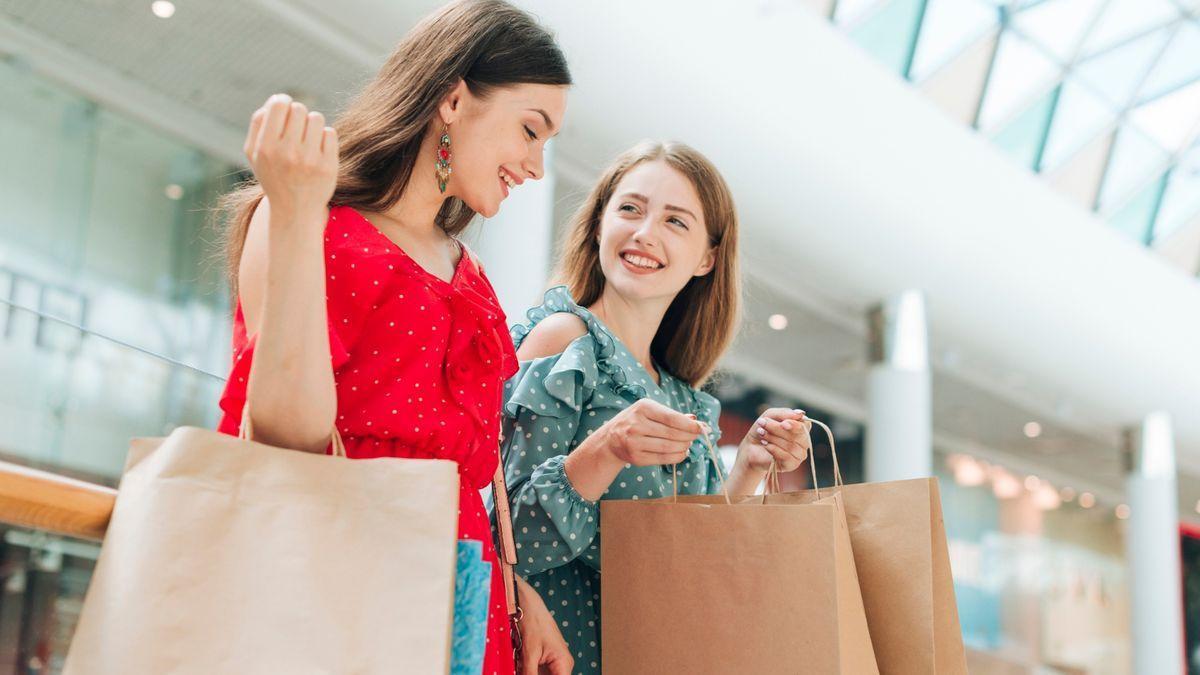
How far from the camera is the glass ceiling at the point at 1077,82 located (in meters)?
8.94

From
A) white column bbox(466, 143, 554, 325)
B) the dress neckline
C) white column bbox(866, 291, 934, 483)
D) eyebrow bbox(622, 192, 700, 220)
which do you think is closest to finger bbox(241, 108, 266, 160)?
→ the dress neckline

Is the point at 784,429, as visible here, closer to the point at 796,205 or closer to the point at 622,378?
the point at 622,378

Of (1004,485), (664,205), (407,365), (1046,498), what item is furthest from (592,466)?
(1046,498)

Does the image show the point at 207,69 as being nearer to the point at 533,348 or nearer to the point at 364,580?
the point at 533,348

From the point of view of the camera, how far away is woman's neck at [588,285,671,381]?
227 cm

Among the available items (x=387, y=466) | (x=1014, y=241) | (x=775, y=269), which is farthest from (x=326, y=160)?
(x=1014, y=241)

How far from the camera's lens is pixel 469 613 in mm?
1195

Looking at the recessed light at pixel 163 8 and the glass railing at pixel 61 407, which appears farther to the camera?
the recessed light at pixel 163 8

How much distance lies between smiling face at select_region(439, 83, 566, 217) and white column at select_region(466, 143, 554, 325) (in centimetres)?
379

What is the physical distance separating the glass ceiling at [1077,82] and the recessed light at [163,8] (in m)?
4.19

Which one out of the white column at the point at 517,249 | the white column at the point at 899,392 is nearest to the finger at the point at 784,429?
the white column at the point at 517,249

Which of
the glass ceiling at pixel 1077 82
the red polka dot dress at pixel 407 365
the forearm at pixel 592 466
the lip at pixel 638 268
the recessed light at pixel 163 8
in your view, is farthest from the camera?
the glass ceiling at pixel 1077 82

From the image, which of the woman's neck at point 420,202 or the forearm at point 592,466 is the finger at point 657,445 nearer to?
the forearm at point 592,466

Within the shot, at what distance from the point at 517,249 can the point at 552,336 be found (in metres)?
3.58
